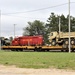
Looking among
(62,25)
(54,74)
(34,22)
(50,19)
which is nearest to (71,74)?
(54,74)

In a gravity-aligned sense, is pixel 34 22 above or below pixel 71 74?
above

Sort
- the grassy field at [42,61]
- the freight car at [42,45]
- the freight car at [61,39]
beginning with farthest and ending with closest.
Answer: the freight car at [42,45] < the freight car at [61,39] < the grassy field at [42,61]

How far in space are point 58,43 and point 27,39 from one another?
29.3 feet

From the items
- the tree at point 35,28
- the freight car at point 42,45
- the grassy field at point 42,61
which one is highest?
the tree at point 35,28

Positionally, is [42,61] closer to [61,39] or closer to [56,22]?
[61,39]

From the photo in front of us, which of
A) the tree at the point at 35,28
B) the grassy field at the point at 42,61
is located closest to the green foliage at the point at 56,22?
the tree at the point at 35,28

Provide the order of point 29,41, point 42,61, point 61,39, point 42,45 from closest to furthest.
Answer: point 42,61 → point 61,39 → point 42,45 → point 29,41

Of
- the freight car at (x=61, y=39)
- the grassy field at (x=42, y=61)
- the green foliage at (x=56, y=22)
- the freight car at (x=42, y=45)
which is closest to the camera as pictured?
the grassy field at (x=42, y=61)

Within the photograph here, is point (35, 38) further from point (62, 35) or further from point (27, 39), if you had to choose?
point (62, 35)

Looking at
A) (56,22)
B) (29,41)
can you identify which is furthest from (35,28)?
(29,41)

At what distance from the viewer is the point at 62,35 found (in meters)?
58.9

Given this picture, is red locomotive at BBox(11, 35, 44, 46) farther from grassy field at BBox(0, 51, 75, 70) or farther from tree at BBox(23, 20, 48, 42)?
tree at BBox(23, 20, 48, 42)

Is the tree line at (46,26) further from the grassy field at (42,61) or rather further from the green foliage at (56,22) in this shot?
the grassy field at (42,61)

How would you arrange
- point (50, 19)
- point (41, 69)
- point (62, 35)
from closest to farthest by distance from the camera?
point (41, 69)
point (62, 35)
point (50, 19)
